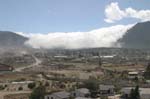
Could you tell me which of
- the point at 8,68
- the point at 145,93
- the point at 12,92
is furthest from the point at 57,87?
the point at 8,68

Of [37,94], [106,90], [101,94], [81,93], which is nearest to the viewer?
[37,94]

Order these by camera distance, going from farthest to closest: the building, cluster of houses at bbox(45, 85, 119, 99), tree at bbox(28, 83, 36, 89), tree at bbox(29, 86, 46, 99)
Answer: tree at bbox(28, 83, 36, 89)
the building
cluster of houses at bbox(45, 85, 119, 99)
tree at bbox(29, 86, 46, 99)

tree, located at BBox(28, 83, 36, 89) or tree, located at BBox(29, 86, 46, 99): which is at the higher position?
tree, located at BBox(29, 86, 46, 99)

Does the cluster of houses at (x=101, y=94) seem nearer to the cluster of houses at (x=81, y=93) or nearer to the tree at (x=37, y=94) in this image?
the cluster of houses at (x=81, y=93)

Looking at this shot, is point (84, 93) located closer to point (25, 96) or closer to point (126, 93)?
point (126, 93)

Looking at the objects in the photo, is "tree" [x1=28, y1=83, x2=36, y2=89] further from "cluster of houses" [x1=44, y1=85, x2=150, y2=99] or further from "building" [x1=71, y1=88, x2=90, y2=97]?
"building" [x1=71, y1=88, x2=90, y2=97]

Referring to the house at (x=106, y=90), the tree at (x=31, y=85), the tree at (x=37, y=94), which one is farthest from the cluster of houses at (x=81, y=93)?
the tree at (x=31, y=85)

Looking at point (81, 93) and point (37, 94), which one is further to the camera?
point (81, 93)

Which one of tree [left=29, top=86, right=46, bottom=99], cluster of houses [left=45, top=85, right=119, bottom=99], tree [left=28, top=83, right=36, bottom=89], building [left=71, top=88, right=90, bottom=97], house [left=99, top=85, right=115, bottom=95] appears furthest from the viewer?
tree [left=28, top=83, right=36, bottom=89]

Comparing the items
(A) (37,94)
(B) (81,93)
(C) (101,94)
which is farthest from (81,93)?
(A) (37,94)

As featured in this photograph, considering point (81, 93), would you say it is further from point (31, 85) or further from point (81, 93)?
point (31, 85)

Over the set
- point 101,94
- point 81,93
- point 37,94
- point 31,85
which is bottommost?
point 101,94

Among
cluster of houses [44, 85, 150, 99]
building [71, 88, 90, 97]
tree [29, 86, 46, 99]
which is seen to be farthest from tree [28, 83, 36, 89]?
tree [29, 86, 46, 99]
